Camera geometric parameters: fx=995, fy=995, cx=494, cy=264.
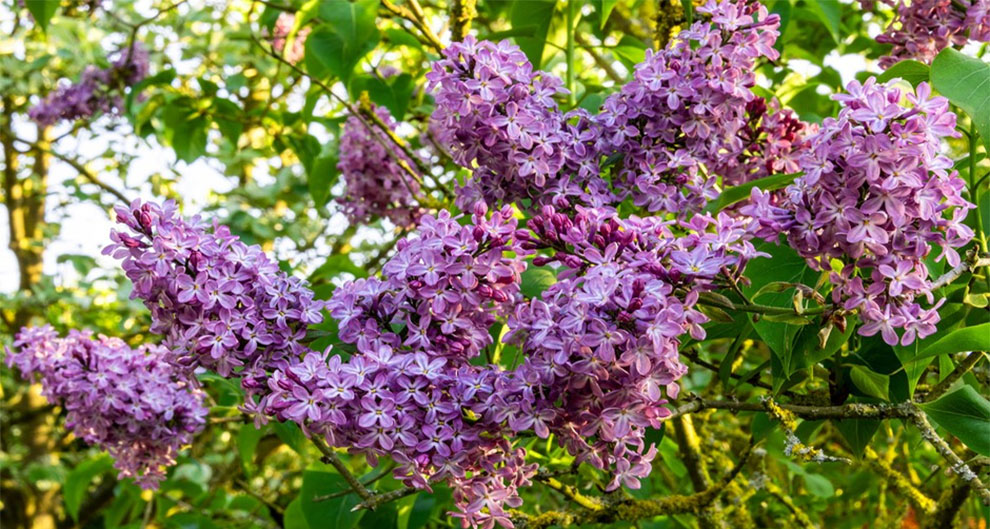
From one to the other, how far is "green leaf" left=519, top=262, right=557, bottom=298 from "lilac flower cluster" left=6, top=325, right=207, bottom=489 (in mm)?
583

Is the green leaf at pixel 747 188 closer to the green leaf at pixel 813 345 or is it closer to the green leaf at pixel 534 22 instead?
the green leaf at pixel 813 345

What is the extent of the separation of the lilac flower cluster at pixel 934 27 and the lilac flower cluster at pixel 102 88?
2.54 m

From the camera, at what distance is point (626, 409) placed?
35.0 inches

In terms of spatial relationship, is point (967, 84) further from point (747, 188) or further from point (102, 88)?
point (102, 88)

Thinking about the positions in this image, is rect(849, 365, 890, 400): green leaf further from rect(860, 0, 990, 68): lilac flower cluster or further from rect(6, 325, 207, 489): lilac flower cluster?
rect(6, 325, 207, 489): lilac flower cluster

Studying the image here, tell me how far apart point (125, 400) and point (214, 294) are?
635mm

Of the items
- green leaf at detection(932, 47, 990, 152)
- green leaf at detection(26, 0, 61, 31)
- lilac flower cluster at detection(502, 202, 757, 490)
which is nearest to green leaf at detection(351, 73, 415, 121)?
green leaf at detection(26, 0, 61, 31)

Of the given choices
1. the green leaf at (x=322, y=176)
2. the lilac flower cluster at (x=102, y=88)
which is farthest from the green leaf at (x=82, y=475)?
the lilac flower cluster at (x=102, y=88)

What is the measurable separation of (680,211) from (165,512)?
6.90 ft

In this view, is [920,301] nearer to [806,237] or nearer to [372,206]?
[806,237]

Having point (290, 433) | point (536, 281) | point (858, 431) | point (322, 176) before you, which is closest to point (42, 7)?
point (322, 176)

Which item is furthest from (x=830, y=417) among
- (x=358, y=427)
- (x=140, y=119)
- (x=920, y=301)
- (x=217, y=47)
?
(x=217, y=47)

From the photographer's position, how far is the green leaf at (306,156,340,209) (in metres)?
Answer: 2.30

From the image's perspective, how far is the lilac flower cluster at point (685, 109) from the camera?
1143 millimetres
